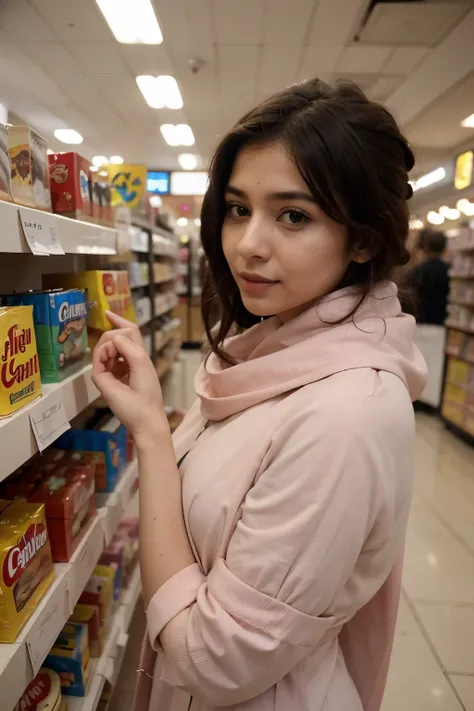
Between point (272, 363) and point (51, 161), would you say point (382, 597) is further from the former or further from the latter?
point (51, 161)

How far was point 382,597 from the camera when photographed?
972mm

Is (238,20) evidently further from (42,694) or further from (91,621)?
(42,694)

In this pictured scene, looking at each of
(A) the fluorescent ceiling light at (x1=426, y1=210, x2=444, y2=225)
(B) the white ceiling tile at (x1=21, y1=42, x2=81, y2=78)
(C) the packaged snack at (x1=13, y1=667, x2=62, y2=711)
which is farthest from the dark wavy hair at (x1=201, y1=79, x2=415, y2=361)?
(A) the fluorescent ceiling light at (x1=426, y1=210, x2=444, y2=225)

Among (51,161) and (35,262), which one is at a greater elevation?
(51,161)

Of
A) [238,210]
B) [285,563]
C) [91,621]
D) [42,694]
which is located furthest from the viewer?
[91,621]

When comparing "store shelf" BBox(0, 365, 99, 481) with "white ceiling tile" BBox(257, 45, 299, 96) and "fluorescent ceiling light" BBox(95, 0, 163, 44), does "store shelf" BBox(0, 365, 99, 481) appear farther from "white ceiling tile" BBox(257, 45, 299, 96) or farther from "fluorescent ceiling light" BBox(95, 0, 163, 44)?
"white ceiling tile" BBox(257, 45, 299, 96)

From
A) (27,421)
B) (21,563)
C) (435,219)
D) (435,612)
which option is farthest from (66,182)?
(435,219)

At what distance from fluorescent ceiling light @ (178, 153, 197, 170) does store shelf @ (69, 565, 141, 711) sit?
7366 millimetres

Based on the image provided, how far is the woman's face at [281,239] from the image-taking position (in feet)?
2.61

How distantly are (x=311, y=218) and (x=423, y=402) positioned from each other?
5096mm

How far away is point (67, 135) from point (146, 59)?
302cm

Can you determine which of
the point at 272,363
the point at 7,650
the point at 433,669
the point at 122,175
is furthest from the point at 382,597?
the point at 122,175

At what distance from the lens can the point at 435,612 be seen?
230 centimetres

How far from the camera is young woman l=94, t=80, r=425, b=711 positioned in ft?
2.22
